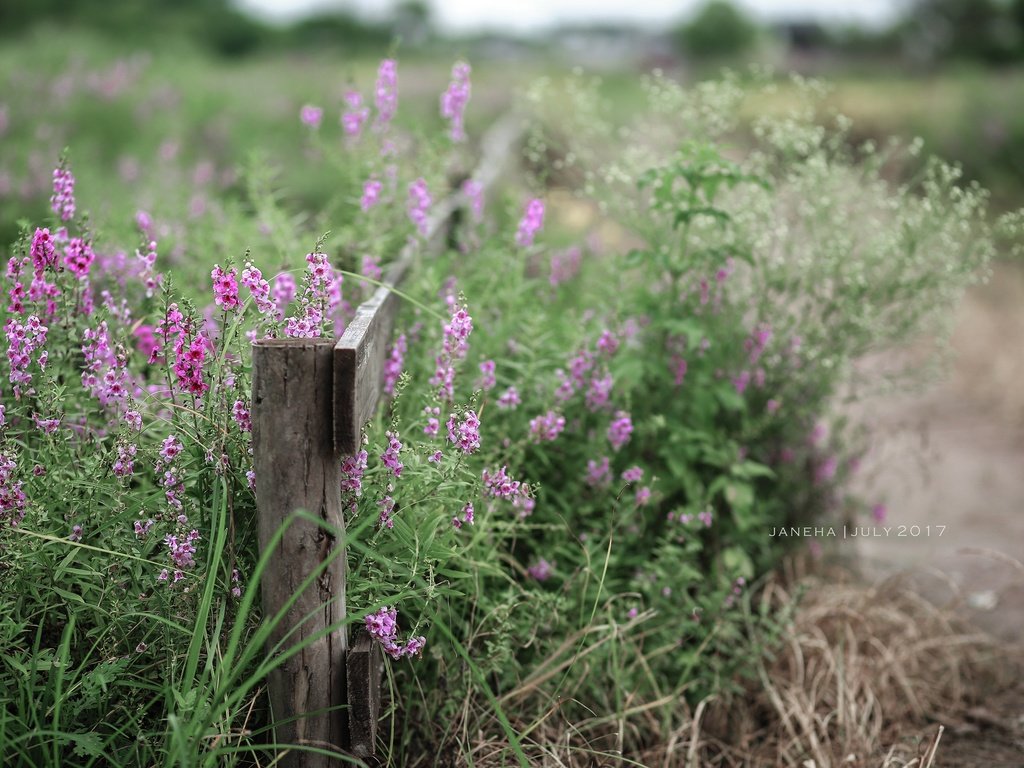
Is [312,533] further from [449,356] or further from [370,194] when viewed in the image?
[370,194]

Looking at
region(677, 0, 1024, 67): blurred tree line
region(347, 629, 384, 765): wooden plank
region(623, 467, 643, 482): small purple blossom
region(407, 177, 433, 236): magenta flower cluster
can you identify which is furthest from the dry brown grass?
region(677, 0, 1024, 67): blurred tree line

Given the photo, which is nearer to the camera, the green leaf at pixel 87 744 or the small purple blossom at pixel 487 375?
the green leaf at pixel 87 744

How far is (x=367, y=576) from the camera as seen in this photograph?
2.53m

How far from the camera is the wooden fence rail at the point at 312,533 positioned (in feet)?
7.13

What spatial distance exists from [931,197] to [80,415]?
335cm

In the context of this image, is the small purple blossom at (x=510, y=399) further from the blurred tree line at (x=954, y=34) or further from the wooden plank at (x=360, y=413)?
the blurred tree line at (x=954, y=34)

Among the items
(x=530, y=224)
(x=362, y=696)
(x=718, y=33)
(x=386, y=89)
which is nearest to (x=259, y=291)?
(x=362, y=696)

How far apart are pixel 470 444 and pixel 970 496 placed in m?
4.40

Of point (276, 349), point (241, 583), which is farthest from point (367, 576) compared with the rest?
point (276, 349)

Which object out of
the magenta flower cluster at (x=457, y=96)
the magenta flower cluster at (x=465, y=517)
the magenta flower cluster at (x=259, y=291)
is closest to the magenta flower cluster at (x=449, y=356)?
the magenta flower cluster at (x=465, y=517)

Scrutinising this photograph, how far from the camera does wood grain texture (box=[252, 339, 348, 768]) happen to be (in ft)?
7.11

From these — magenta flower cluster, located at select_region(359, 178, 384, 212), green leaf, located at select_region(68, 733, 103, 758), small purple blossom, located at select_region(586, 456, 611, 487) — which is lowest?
green leaf, located at select_region(68, 733, 103, 758)

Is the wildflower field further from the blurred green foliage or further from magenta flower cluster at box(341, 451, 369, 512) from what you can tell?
the blurred green foliage

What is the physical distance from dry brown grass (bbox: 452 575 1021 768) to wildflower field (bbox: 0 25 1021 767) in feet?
0.11
